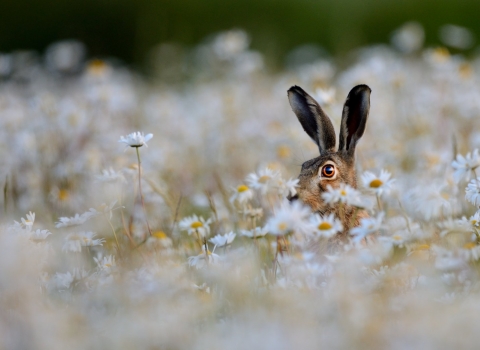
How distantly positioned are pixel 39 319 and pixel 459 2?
56.2ft

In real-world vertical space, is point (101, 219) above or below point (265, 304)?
above

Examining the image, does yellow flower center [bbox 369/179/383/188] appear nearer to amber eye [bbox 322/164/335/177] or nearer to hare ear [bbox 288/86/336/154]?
amber eye [bbox 322/164/335/177]

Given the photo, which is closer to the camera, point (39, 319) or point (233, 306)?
point (39, 319)

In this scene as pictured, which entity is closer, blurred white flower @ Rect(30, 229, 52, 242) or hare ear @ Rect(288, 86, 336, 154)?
blurred white flower @ Rect(30, 229, 52, 242)

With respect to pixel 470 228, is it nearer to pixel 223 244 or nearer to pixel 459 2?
pixel 223 244

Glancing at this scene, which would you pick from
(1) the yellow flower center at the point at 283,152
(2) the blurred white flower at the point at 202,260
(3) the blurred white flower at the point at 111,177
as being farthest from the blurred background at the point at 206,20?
(2) the blurred white flower at the point at 202,260

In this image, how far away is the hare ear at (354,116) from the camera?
4562 millimetres

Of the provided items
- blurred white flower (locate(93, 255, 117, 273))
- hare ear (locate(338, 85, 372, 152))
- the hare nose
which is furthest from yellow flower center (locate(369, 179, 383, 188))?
blurred white flower (locate(93, 255, 117, 273))

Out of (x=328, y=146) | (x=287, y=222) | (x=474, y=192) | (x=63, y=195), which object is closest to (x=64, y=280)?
(x=287, y=222)

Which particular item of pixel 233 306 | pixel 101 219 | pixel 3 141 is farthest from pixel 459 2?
pixel 233 306

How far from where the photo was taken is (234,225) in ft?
16.1

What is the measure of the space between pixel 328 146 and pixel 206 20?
1195 centimetres

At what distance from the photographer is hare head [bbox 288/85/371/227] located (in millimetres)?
4488

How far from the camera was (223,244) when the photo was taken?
3721 millimetres
